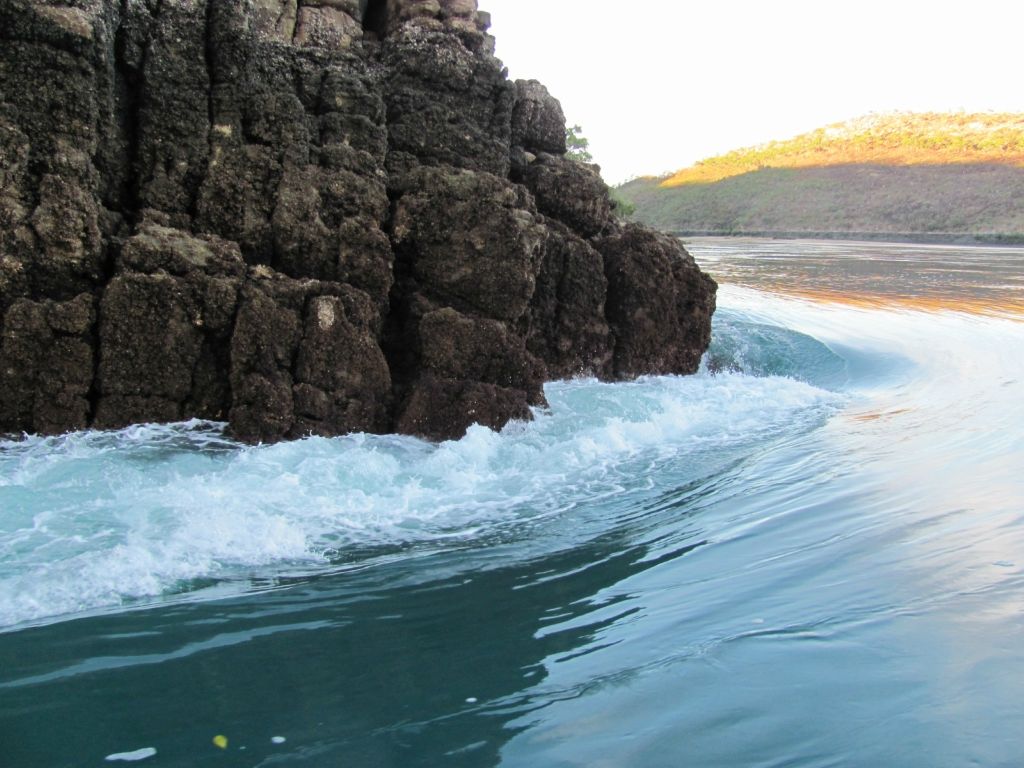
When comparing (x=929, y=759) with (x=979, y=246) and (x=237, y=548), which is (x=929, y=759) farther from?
(x=979, y=246)

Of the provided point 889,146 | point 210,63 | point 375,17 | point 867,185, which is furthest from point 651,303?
point 889,146

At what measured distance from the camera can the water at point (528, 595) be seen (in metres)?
3.09

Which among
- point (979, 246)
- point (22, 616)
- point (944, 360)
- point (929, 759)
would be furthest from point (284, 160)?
point (979, 246)

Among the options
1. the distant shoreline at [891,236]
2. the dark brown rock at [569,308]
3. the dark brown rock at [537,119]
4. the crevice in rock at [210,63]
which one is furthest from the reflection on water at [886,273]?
the crevice in rock at [210,63]

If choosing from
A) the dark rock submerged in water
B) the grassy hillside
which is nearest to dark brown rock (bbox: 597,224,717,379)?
the dark rock submerged in water

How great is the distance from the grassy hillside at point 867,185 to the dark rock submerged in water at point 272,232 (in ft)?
125

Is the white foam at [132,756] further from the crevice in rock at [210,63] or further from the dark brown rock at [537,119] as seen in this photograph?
the dark brown rock at [537,119]

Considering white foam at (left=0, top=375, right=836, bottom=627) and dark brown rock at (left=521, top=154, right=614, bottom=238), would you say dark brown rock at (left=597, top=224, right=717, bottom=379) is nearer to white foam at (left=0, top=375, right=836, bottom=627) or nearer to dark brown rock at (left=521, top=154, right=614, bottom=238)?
dark brown rock at (left=521, top=154, right=614, bottom=238)

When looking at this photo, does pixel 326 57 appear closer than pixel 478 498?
No

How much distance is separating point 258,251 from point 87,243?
1343 millimetres

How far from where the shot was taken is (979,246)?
3956cm

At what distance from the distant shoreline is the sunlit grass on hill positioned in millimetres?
15065

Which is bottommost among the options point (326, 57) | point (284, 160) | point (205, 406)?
point (205, 406)

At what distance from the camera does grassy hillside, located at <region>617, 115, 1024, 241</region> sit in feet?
165
